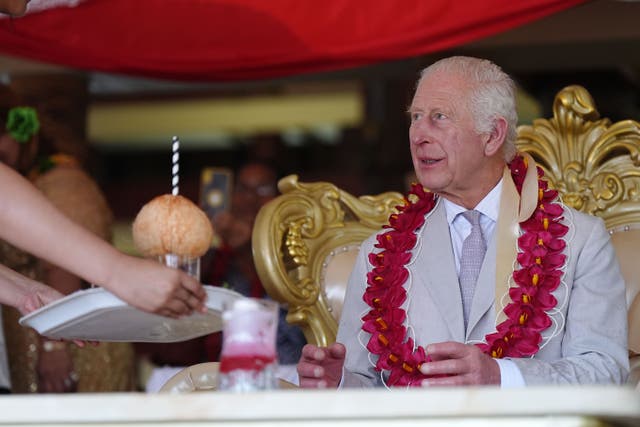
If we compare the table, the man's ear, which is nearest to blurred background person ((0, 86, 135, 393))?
the man's ear

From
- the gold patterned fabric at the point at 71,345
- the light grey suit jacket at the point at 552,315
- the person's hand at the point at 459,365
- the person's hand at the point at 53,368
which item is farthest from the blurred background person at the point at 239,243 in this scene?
the person's hand at the point at 459,365

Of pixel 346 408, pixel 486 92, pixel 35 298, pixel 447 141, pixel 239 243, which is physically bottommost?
pixel 346 408

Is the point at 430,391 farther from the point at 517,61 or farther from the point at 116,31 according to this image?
the point at 517,61

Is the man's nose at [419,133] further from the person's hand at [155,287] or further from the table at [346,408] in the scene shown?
the table at [346,408]

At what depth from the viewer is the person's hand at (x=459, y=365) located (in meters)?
2.00

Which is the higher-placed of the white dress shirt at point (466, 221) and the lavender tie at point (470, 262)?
the white dress shirt at point (466, 221)

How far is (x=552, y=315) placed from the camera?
7.64 ft

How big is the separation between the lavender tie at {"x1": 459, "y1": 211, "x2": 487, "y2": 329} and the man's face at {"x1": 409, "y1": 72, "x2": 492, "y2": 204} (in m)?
0.10

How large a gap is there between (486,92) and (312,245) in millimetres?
612

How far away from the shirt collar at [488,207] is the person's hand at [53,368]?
1.81 meters

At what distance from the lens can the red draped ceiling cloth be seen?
3484 mm

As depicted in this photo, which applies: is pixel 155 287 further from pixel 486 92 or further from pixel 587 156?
pixel 587 156

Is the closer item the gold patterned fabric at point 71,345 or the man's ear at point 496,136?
the man's ear at point 496,136

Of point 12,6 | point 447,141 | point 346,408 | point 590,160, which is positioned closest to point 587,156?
point 590,160
